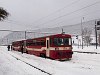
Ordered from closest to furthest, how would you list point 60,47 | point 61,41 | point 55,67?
1. point 55,67
2. point 60,47
3. point 61,41

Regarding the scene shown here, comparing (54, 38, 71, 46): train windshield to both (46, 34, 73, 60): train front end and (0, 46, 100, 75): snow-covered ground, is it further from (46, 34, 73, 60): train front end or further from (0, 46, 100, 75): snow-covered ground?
(0, 46, 100, 75): snow-covered ground

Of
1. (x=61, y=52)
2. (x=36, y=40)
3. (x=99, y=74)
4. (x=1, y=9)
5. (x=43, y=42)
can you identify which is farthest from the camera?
(x=36, y=40)

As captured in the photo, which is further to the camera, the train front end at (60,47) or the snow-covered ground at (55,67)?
the train front end at (60,47)

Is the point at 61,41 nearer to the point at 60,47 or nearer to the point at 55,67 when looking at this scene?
the point at 60,47

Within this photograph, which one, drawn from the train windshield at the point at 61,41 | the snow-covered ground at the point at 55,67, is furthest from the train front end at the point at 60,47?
the snow-covered ground at the point at 55,67

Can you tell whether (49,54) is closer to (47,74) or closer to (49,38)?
(49,38)

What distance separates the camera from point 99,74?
12.4 meters

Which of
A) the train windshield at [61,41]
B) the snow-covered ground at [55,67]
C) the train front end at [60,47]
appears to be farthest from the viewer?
the train windshield at [61,41]

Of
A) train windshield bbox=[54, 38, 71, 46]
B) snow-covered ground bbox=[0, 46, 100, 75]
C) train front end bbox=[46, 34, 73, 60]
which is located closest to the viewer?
snow-covered ground bbox=[0, 46, 100, 75]

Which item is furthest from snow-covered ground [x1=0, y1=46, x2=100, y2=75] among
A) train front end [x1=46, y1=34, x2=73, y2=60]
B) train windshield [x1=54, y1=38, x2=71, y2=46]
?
train windshield [x1=54, y1=38, x2=71, y2=46]

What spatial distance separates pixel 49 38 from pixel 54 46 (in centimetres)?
131

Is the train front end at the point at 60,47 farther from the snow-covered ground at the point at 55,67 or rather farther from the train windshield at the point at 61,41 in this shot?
the snow-covered ground at the point at 55,67

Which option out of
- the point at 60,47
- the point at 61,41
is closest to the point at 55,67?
the point at 60,47

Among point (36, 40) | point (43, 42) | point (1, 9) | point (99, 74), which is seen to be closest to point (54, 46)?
point (43, 42)
